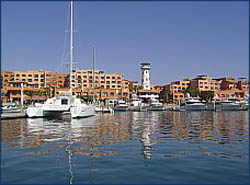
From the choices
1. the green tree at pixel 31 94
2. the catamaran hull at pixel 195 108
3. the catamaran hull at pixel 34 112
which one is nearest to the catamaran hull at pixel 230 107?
the catamaran hull at pixel 195 108

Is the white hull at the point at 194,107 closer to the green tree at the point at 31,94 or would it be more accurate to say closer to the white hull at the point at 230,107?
the white hull at the point at 230,107

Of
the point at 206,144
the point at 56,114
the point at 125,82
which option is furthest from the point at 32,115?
the point at 125,82

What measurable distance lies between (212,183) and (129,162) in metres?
2.94

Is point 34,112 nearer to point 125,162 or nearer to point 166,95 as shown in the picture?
point 125,162

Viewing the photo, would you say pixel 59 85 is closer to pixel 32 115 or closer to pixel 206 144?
pixel 32 115

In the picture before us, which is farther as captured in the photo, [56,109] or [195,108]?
[195,108]

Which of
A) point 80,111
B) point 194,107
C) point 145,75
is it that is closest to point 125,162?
point 80,111

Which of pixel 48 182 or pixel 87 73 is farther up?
pixel 87 73

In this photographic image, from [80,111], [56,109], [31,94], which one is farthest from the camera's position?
[31,94]

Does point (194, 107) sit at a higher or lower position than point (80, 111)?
lower

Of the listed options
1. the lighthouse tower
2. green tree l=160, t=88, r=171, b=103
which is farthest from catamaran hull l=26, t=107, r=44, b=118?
the lighthouse tower

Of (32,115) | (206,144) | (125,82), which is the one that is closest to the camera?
(206,144)

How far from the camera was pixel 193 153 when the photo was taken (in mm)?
10555

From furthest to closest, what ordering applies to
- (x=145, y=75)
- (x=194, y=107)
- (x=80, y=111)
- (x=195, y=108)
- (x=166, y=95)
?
(x=145, y=75) < (x=166, y=95) < (x=194, y=107) < (x=195, y=108) < (x=80, y=111)
